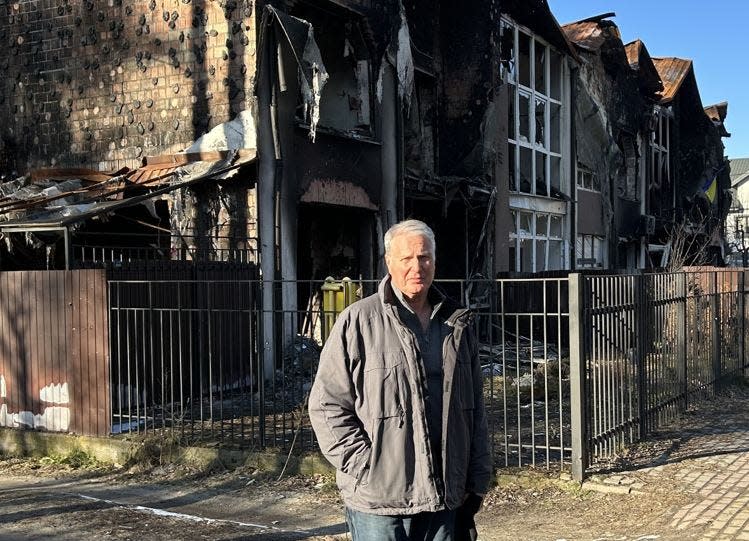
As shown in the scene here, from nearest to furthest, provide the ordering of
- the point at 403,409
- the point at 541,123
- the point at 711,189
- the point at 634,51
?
the point at 403,409
the point at 541,123
the point at 634,51
the point at 711,189

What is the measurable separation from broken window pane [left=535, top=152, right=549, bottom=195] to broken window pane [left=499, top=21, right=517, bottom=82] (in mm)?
2706

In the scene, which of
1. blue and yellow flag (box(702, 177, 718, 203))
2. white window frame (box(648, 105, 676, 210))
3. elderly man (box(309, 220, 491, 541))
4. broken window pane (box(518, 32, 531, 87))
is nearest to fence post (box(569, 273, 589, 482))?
elderly man (box(309, 220, 491, 541))

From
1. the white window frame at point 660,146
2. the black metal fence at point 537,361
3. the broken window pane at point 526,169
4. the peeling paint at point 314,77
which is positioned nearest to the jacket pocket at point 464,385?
the black metal fence at point 537,361

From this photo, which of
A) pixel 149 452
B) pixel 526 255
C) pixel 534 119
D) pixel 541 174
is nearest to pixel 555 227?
pixel 541 174

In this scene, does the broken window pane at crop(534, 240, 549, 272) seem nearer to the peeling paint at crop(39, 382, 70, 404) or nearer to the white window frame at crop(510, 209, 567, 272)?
the white window frame at crop(510, 209, 567, 272)

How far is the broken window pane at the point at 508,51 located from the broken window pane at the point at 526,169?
6.75 ft

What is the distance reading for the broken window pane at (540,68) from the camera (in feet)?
71.5

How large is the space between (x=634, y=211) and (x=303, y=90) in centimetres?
1853

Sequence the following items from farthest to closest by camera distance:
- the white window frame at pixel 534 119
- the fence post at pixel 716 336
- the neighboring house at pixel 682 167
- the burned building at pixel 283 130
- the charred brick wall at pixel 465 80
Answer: the neighboring house at pixel 682 167, the white window frame at pixel 534 119, the charred brick wall at pixel 465 80, the burned building at pixel 283 130, the fence post at pixel 716 336

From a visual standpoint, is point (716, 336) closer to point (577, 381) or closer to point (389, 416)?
point (577, 381)

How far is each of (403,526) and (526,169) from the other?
18469 millimetres

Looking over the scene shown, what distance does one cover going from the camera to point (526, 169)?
68.3ft

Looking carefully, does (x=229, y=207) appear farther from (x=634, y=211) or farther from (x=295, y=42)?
(x=634, y=211)

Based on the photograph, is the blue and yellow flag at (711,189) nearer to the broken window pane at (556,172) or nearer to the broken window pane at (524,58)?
the broken window pane at (556,172)
